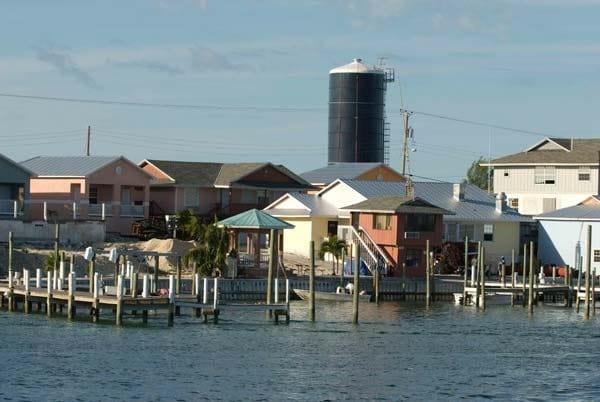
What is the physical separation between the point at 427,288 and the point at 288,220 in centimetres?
1665

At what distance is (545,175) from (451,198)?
12.7m

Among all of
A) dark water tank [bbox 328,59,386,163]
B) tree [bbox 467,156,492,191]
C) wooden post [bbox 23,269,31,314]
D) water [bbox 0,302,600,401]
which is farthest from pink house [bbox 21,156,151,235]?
tree [bbox 467,156,492,191]

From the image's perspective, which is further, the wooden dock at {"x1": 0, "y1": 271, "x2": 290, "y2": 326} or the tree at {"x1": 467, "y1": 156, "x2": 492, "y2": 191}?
the tree at {"x1": 467, "y1": 156, "x2": 492, "y2": 191}

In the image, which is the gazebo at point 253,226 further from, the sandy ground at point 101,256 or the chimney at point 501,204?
the chimney at point 501,204

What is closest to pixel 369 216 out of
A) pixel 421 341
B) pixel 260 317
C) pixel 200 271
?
pixel 200 271

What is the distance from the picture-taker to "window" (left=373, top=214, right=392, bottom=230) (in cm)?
8438

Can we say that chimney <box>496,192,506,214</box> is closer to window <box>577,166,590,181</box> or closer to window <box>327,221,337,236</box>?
window <box>327,221,337,236</box>

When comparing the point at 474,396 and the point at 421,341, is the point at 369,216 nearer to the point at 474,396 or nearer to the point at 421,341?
the point at 421,341

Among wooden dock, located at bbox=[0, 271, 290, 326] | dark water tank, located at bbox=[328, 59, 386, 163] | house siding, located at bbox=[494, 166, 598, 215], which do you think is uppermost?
dark water tank, located at bbox=[328, 59, 386, 163]

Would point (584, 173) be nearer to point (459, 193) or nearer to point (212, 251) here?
point (459, 193)

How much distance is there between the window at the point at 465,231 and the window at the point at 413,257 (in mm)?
7794

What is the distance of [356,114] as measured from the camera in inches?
5030

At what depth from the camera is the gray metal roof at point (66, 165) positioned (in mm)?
92000

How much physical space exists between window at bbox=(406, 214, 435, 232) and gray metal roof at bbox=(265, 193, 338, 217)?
7.89 metres
